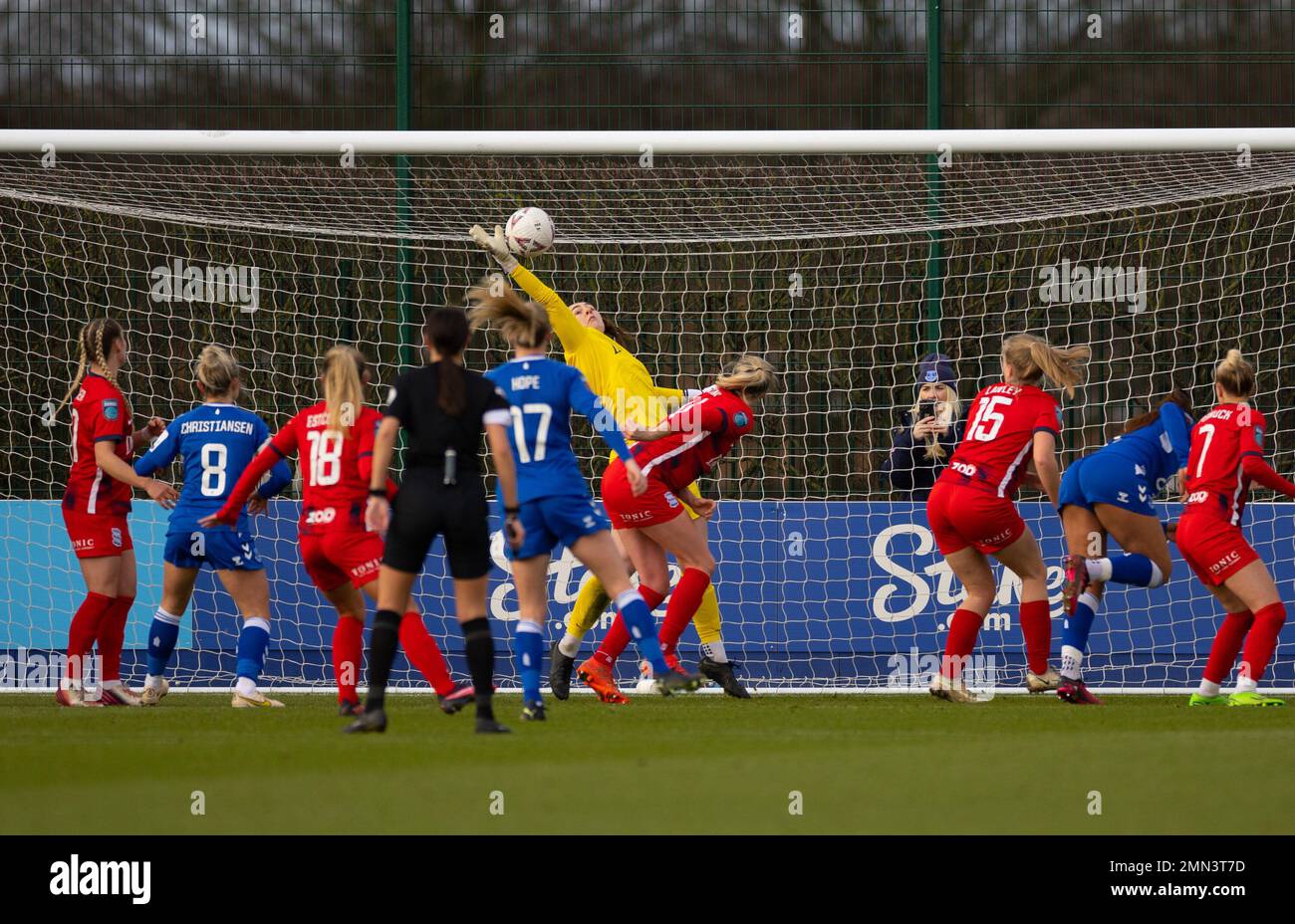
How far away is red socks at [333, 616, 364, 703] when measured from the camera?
26.0 ft

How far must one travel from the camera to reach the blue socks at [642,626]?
→ 23.8ft

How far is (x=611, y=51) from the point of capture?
44.2 ft

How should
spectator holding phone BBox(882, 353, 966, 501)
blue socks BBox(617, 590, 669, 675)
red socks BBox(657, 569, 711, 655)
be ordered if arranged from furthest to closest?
spectator holding phone BBox(882, 353, 966, 501), red socks BBox(657, 569, 711, 655), blue socks BBox(617, 590, 669, 675)

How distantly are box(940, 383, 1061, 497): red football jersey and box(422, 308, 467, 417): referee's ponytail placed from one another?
313cm

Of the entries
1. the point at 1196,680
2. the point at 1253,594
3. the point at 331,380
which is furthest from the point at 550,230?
the point at 1196,680

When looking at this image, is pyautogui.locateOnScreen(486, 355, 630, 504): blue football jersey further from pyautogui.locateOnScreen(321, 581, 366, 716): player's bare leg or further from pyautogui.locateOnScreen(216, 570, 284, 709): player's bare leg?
pyautogui.locateOnScreen(216, 570, 284, 709): player's bare leg

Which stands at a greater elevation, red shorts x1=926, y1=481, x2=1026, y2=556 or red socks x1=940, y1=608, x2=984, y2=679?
red shorts x1=926, y1=481, x2=1026, y2=556

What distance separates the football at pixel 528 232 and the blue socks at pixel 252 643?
236cm

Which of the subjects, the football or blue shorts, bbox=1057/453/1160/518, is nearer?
blue shorts, bbox=1057/453/1160/518

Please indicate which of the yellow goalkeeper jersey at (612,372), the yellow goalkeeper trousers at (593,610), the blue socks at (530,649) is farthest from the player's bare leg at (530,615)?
the yellow goalkeeper jersey at (612,372)

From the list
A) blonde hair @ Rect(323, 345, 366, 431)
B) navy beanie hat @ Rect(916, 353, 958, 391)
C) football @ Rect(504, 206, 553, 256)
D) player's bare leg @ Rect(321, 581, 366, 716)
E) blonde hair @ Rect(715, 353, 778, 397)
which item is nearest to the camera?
blonde hair @ Rect(323, 345, 366, 431)

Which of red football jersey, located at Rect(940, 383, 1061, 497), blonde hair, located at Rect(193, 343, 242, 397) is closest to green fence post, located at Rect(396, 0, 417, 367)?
blonde hair, located at Rect(193, 343, 242, 397)

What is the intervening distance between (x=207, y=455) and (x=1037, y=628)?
4.26 meters

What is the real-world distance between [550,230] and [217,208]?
309 centimetres
